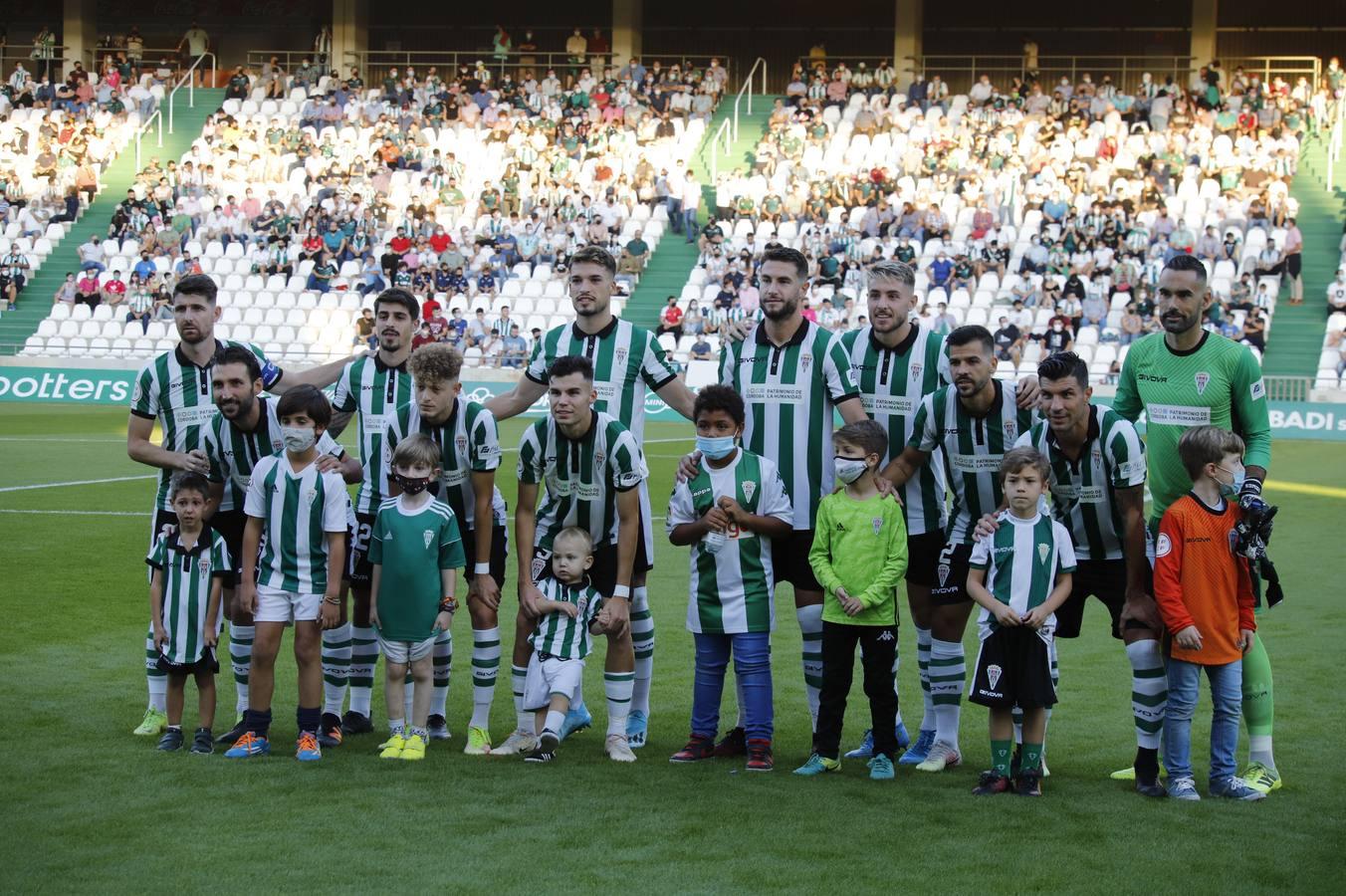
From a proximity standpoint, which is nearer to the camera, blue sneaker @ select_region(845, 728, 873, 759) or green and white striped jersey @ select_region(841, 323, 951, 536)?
blue sneaker @ select_region(845, 728, 873, 759)

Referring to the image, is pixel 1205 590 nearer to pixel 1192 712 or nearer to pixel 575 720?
pixel 1192 712

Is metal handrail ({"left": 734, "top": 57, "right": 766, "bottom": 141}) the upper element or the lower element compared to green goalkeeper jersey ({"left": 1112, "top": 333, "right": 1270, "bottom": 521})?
upper

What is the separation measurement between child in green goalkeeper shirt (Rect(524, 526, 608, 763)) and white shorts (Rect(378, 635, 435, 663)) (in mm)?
482

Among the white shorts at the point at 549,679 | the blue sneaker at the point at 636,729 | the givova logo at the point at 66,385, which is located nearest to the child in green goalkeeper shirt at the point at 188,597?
the white shorts at the point at 549,679

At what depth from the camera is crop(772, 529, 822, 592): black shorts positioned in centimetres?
750

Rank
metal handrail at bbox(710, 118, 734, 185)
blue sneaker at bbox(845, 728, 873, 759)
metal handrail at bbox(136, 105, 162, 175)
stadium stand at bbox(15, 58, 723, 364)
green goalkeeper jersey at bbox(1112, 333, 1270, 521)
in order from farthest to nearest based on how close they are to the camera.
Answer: metal handrail at bbox(136, 105, 162, 175) → metal handrail at bbox(710, 118, 734, 185) → stadium stand at bbox(15, 58, 723, 364) → blue sneaker at bbox(845, 728, 873, 759) → green goalkeeper jersey at bbox(1112, 333, 1270, 521)

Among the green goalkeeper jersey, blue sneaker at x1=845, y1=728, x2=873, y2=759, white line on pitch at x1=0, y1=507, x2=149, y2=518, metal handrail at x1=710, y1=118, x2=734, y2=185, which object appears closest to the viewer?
the green goalkeeper jersey

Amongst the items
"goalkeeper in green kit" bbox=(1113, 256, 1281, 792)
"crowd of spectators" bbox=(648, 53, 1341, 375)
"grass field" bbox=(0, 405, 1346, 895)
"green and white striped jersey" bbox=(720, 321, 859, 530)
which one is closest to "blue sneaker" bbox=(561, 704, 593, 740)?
"grass field" bbox=(0, 405, 1346, 895)

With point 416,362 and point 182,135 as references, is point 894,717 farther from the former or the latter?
point 182,135

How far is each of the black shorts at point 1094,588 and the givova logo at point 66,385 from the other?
89.5 ft

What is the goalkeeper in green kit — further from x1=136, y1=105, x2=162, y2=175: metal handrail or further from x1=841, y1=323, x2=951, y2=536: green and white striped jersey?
x1=136, y1=105, x2=162, y2=175: metal handrail

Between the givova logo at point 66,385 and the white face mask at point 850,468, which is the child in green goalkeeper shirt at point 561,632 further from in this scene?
the givova logo at point 66,385

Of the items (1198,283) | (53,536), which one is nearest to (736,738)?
(1198,283)

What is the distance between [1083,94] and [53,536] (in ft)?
96.1
